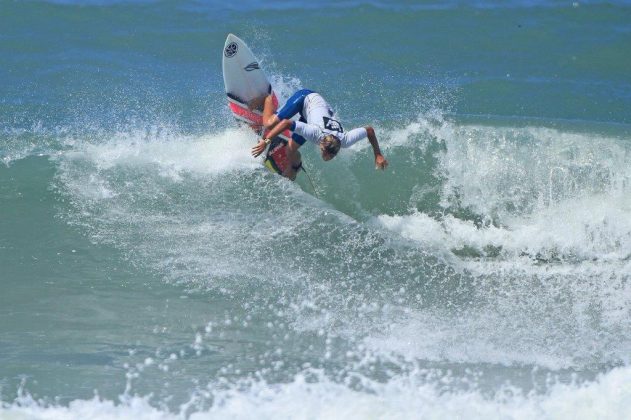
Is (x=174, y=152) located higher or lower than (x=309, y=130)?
lower

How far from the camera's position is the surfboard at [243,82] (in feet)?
31.0

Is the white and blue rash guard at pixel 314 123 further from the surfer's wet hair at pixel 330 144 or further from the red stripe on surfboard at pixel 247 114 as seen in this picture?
the red stripe on surfboard at pixel 247 114

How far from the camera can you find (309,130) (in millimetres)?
8414

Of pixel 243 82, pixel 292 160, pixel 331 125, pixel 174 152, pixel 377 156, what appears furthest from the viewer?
pixel 174 152

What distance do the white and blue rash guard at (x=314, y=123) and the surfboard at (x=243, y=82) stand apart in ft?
2.10

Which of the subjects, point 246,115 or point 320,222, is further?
point 246,115

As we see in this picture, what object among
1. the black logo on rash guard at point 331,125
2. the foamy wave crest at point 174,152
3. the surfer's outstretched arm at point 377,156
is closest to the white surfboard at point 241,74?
the foamy wave crest at point 174,152

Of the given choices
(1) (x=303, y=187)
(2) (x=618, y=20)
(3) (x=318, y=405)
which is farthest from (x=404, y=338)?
(2) (x=618, y=20)

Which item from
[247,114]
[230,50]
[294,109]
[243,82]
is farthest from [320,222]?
[230,50]

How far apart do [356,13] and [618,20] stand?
14.8ft

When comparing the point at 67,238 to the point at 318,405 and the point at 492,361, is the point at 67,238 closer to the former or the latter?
the point at 318,405

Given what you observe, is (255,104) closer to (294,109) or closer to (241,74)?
(241,74)

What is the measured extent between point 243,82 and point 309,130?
1.51 metres

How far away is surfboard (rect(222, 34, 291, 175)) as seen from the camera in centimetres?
945
